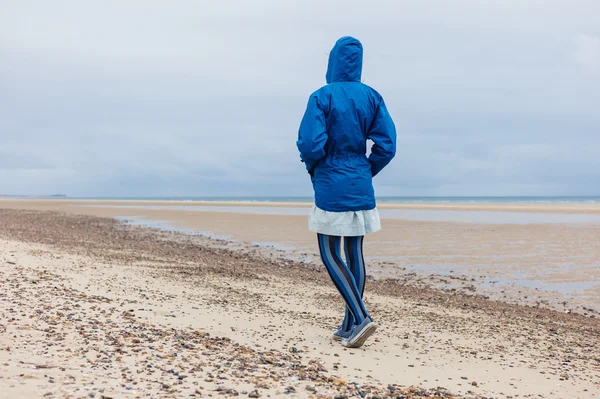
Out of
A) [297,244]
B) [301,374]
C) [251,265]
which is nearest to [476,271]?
[251,265]

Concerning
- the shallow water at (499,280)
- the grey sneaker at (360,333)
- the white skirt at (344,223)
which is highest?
the white skirt at (344,223)

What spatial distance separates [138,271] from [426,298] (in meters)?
5.09

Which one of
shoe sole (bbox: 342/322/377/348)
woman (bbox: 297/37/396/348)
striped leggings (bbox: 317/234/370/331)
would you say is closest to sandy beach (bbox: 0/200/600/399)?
shoe sole (bbox: 342/322/377/348)

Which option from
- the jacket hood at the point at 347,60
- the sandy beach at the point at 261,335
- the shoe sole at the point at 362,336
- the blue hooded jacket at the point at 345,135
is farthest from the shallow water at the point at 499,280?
the jacket hood at the point at 347,60

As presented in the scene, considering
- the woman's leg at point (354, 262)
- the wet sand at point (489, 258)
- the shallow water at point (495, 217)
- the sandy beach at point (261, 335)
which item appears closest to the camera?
the sandy beach at point (261, 335)

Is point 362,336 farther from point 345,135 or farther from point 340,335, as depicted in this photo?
point 345,135

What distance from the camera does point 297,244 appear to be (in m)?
17.7

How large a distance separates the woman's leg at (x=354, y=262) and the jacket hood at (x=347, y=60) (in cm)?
161

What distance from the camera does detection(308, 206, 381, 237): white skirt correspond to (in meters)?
4.88

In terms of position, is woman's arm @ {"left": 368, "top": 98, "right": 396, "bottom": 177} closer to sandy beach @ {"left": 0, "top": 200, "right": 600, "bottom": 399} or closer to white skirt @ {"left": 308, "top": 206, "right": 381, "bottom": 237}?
white skirt @ {"left": 308, "top": 206, "right": 381, "bottom": 237}

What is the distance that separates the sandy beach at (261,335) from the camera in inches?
140

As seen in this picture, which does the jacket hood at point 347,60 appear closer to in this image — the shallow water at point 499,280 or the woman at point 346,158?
the woman at point 346,158

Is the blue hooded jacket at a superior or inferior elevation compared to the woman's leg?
superior

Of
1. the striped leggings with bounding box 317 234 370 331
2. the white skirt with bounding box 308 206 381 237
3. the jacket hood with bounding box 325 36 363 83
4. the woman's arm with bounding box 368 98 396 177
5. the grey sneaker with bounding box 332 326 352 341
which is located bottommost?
the grey sneaker with bounding box 332 326 352 341
